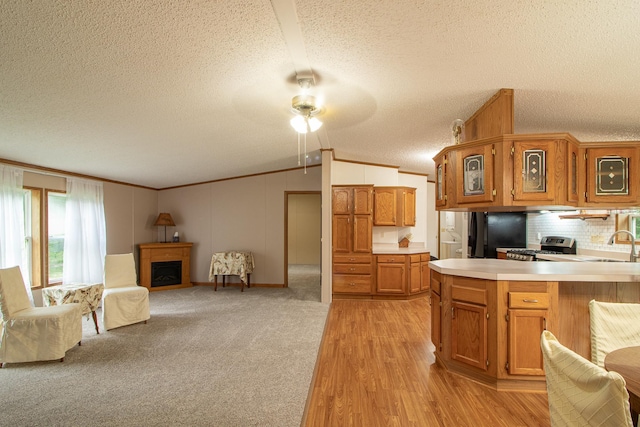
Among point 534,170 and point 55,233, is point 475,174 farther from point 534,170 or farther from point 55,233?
point 55,233

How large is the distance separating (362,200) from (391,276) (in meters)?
1.38

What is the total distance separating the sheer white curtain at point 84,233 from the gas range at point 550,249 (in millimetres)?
6786

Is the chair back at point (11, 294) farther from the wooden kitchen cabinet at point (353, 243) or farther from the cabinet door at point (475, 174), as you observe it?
the cabinet door at point (475, 174)

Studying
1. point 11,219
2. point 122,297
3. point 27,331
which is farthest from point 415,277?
point 11,219

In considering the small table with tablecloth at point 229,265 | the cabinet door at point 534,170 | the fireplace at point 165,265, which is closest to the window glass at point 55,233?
the fireplace at point 165,265

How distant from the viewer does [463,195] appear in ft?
9.75

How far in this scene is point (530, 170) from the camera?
8.77 feet

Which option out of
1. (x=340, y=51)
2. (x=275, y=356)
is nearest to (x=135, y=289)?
(x=275, y=356)

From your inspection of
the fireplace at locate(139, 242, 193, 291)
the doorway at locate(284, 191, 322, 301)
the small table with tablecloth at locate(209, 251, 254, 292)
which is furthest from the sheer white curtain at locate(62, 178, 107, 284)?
the doorway at locate(284, 191, 322, 301)

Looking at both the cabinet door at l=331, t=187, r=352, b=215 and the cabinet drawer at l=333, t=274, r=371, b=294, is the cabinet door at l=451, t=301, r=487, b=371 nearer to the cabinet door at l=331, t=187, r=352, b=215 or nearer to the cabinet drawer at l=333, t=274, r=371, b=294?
the cabinet drawer at l=333, t=274, r=371, b=294

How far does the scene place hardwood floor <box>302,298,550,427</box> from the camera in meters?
2.08

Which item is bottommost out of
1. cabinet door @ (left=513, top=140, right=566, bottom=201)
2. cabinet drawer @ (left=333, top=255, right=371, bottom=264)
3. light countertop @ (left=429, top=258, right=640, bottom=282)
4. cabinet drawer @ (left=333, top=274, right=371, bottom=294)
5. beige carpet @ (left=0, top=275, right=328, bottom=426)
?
beige carpet @ (left=0, top=275, right=328, bottom=426)

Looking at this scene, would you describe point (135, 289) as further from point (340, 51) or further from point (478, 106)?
point (478, 106)

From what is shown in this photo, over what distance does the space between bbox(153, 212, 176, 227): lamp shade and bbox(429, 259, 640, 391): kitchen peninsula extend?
5.79 meters
